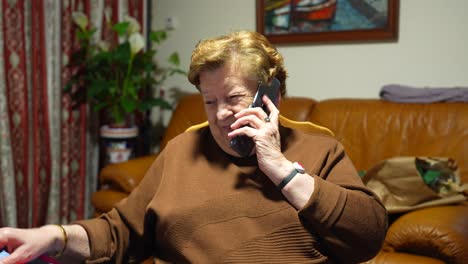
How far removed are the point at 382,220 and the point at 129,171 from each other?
4.97 ft

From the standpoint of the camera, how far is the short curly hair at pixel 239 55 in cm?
113

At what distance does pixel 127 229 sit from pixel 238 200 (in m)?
0.29

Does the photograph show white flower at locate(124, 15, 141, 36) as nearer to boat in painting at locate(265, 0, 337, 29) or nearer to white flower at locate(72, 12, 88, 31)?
white flower at locate(72, 12, 88, 31)

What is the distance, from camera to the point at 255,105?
111cm

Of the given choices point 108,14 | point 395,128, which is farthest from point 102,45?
point 395,128

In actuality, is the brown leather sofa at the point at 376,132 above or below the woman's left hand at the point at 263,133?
below

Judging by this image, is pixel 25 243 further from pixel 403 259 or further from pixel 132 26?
pixel 132 26

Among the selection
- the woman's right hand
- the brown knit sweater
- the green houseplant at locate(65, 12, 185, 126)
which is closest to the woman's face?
the brown knit sweater

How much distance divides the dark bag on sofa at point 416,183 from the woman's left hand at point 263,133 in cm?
95

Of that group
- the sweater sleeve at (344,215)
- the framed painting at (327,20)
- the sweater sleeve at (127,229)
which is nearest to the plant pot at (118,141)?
the framed painting at (327,20)

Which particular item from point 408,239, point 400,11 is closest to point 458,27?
point 400,11

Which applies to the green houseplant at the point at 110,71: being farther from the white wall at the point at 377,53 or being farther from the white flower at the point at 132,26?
the white wall at the point at 377,53

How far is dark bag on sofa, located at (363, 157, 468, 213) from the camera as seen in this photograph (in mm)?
1793

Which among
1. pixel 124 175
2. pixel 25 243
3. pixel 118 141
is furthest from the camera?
pixel 118 141
